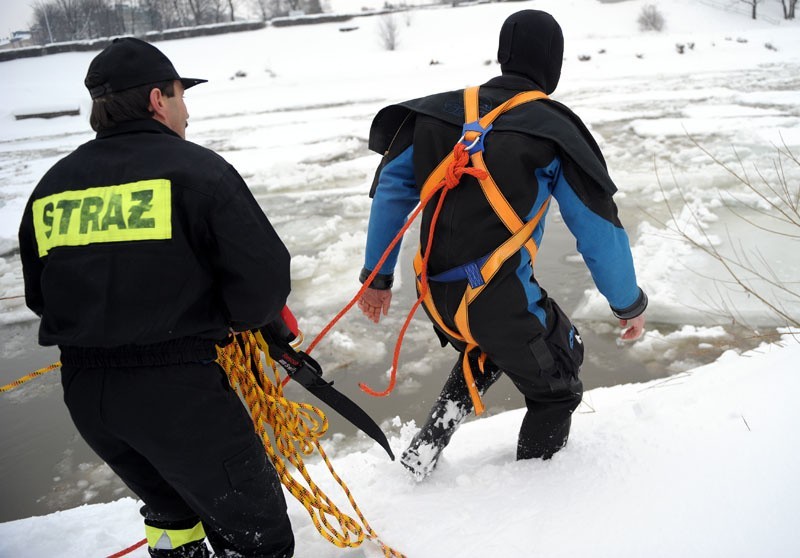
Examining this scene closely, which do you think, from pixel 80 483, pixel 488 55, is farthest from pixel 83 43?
pixel 80 483

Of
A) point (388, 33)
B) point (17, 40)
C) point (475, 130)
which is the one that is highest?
point (17, 40)

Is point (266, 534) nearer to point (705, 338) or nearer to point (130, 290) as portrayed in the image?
point (130, 290)

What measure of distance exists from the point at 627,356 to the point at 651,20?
28.4 meters

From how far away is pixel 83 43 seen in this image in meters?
27.0

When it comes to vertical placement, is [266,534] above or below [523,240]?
below

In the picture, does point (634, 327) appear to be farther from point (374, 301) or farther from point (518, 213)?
point (374, 301)

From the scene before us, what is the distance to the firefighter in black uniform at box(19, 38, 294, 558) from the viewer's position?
1.28 meters

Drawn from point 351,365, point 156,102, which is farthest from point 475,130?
point 351,365

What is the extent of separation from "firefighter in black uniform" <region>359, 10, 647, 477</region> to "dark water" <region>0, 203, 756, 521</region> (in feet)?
4.45

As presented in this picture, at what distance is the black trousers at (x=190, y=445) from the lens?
135 centimetres

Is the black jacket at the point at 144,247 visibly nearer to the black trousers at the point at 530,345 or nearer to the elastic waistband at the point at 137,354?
the elastic waistband at the point at 137,354

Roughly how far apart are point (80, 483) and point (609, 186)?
9.51ft

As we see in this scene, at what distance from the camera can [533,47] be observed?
1.75 metres

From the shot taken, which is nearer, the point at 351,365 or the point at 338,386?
the point at 338,386
